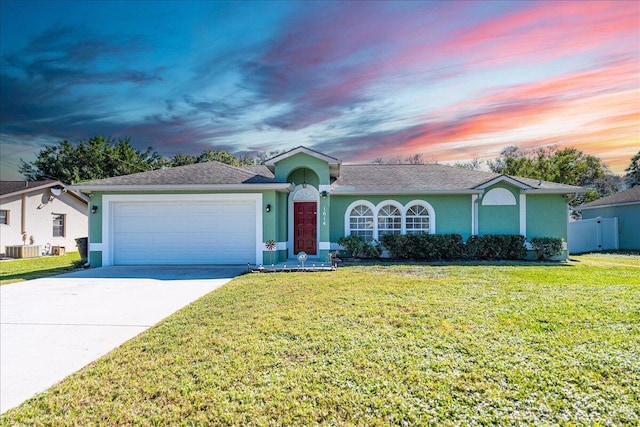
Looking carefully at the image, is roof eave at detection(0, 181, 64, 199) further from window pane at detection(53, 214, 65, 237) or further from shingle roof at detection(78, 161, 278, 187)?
shingle roof at detection(78, 161, 278, 187)

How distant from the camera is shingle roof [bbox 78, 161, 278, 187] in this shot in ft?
41.8

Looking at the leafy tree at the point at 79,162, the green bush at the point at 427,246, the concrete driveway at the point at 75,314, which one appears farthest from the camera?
the leafy tree at the point at 79,162

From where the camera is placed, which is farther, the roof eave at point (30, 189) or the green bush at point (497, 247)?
the roof eave at point (30, 189)

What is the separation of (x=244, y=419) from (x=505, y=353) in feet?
10.5

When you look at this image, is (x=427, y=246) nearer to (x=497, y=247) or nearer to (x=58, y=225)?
(x=497, y=247)

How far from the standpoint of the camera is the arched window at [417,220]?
14547 millimetres

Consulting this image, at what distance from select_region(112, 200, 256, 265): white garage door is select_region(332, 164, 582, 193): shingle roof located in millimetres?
4375

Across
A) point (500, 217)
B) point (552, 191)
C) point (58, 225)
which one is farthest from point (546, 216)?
point (58, 225)

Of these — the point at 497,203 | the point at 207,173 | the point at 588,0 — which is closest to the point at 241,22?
the point at 207,173

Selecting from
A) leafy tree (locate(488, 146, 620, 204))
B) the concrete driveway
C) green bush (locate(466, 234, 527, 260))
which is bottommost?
the concrete driveway

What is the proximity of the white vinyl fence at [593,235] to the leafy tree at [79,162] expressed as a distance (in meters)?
39.6

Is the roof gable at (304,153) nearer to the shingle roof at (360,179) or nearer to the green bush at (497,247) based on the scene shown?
the shingle roof at (360,179)

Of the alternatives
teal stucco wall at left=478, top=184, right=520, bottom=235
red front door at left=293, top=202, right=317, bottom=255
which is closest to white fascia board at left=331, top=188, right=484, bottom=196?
teal stucco wall at left=478, top=184, right=520, bottom=235

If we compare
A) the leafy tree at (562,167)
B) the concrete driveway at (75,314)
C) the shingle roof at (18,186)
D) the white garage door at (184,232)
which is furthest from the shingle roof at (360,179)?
the leafy tree at (562,167)
